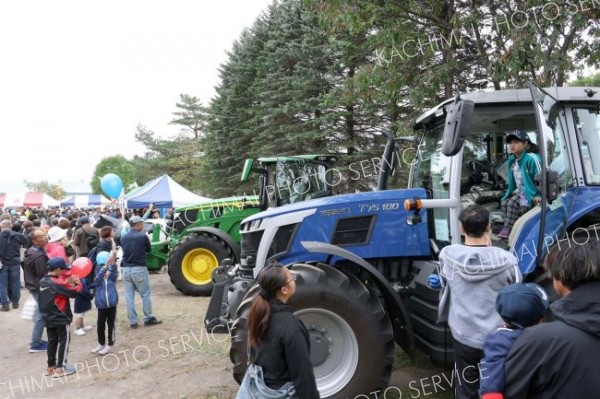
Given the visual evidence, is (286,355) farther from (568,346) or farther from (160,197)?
(160,197)

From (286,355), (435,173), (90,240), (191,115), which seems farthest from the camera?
(191,115)

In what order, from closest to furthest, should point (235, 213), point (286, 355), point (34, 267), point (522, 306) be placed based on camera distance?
1. point (522, 306)
2. point (286, 355)
3. point (34, 267)
4. point (235, 213)

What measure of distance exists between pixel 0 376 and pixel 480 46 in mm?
9493

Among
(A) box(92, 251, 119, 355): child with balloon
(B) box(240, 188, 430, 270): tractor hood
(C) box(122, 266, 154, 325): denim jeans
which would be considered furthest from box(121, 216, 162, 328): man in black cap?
(B) box(240, 188, 430, 270): tractor hood

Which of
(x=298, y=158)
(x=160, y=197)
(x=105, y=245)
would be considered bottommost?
(x=105, y=245)

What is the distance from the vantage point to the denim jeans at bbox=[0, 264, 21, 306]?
8836 millimetres

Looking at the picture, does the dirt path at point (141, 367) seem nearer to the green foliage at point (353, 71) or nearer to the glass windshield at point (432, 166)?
the glass windshield at point (432, 166)

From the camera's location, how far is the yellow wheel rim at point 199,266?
934 centimetres

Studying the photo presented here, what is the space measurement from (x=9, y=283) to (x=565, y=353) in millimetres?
10208

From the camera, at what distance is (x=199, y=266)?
9391 mm

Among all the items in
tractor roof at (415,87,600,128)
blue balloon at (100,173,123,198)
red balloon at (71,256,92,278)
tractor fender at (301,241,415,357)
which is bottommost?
tractor fender at (301,241,415,357)

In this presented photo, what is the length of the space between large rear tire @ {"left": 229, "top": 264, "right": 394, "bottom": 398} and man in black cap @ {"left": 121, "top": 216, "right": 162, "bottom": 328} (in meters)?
3.88

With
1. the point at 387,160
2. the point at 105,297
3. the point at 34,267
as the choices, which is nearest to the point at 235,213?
the point at 34,267

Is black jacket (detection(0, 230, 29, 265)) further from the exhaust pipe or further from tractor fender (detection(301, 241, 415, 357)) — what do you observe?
the exhaust pipe
